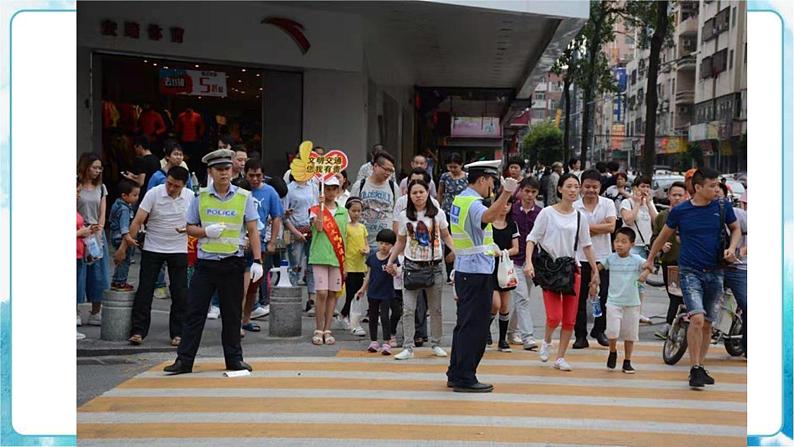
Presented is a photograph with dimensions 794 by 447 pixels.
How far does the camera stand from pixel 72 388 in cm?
397

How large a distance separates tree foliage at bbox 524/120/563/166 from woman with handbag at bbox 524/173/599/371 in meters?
81.3

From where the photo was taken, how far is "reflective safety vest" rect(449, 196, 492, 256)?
26.3 ft

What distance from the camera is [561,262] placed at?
902 centimetres

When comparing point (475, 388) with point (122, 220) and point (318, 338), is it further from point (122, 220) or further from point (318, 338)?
point (122, 220)

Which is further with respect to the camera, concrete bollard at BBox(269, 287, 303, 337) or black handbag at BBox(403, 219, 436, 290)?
concrete bollard at BBox(269, 287, 303, 337)

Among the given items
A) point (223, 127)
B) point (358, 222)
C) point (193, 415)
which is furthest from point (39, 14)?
point (223, 127)

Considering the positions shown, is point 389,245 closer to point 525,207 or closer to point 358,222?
point 358,222

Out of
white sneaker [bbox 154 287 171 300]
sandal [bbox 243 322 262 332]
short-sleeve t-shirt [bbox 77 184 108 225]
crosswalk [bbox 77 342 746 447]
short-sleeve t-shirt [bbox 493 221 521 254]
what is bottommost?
crosswalk [bbox 77 342 746 447]

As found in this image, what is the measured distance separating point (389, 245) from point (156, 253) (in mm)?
2171

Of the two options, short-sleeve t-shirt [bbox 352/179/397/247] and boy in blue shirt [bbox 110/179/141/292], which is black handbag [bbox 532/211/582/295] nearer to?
short-sleeve t-shirt [bbox 352/179/397/247]

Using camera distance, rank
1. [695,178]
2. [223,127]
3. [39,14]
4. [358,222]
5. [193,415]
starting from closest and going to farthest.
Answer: [39,14] → [193,415] → [695,178] → [358,222] → [223,127]

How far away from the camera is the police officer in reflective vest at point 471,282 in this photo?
795 cm

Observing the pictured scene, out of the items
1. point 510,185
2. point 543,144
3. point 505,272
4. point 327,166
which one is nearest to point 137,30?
point 327,166

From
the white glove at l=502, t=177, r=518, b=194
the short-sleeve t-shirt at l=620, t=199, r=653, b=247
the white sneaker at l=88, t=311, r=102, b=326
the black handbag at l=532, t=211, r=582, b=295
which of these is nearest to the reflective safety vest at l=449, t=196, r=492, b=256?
the white glove at l=502, t=177, r=518, b=194
